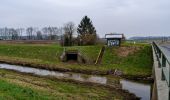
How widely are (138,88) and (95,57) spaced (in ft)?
61.7

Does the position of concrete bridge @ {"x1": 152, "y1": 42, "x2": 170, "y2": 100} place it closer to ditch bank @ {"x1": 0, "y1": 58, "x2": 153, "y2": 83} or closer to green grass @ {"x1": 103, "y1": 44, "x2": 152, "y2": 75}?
ditch bank @ {"x1": 0, "y1": 58, "x2": 153, "y2": 83}

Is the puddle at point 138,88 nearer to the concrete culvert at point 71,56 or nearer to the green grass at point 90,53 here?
the green grass at point 90,53

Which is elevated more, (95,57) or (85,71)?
(95,57)

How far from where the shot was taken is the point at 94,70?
41.9 m

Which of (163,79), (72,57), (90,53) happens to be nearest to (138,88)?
(163,79)

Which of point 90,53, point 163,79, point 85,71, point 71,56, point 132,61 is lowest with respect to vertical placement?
point 85,71

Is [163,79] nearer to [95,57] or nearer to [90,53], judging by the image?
[95,57]

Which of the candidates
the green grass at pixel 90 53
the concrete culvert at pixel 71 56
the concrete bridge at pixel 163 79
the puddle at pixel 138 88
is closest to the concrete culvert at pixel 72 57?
the concrete culvert at pixel 71 56

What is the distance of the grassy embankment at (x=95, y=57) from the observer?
4316 centimetres

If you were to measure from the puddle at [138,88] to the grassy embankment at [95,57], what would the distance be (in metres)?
5.51

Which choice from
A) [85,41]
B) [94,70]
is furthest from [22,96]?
[85,41]

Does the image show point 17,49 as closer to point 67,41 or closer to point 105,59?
point 67,41

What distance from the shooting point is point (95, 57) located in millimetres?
49625

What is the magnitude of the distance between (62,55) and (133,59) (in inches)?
452
